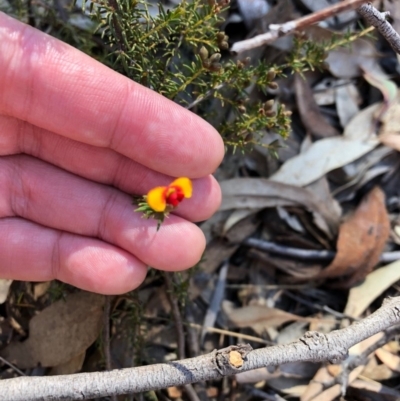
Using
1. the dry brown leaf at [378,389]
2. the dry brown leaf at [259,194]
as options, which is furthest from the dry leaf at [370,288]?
the dry brown leaf at [259,194]

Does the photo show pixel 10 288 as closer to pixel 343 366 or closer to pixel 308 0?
pixel 343 366

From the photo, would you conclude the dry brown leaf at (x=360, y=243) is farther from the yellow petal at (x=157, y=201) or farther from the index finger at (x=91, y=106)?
the yellow petal at (x=157, y=201)

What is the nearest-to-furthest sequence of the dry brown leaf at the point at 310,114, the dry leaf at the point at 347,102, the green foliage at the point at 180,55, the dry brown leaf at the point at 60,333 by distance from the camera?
1. the green foliage at the point at 180,55
2. the dry brown leaf at the point at 60,333
3. the dry brown leaf at the point at 310,114
4. the dry leaf at the point at 347,102

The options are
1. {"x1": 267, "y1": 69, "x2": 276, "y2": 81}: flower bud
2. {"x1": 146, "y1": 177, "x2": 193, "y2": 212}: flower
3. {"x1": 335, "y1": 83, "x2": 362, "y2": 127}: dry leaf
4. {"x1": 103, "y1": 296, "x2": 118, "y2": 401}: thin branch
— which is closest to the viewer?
{"x1": 146, "y1": 177, "x2": 193, "y2": 212}: flower

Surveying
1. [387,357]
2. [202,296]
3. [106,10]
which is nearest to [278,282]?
[202,296]

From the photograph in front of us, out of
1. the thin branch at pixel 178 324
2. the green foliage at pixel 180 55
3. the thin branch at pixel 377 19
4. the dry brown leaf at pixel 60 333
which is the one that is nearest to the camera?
the thin branch at pixel 377 19

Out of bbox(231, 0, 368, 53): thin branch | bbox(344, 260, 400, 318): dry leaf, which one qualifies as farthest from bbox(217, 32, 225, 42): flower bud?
bbox(344, 260, 400, 318): dry leaf

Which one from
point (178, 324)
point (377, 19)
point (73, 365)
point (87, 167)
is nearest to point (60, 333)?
point (73, 365)

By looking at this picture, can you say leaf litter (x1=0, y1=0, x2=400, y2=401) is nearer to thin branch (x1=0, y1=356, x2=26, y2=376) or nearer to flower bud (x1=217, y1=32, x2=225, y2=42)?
thin branch (x1=0, y1=356, x2=26, y2=376)
